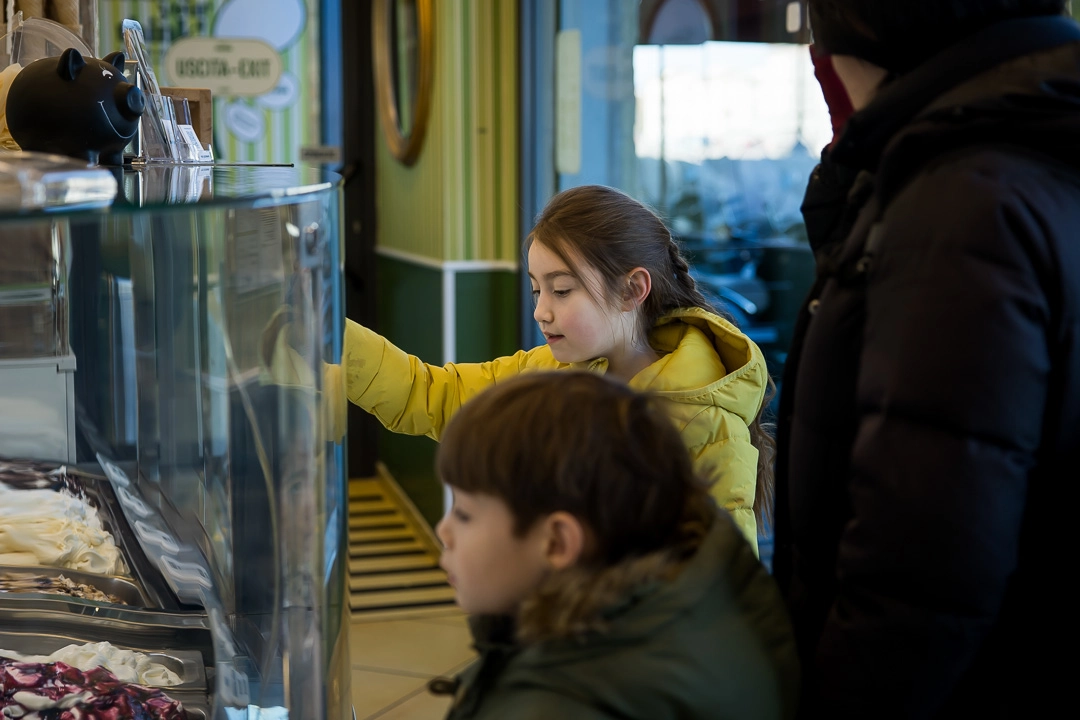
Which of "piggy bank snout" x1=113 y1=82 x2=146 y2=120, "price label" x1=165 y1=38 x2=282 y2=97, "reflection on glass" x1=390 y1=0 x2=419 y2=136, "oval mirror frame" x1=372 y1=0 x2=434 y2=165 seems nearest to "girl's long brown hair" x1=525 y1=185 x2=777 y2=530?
"piggy bank snout" x1=113 y1=82 x2=146 y2=120

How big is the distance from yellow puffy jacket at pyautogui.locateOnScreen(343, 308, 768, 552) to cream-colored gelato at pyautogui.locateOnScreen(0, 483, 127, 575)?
394mm

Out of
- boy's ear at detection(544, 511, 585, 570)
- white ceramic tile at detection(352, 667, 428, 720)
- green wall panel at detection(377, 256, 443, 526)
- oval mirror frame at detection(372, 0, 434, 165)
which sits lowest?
white ceramic tile at detection(352, 667, 428, 720)

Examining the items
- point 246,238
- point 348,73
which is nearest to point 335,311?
point 246,238

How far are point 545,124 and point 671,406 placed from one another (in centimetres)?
237

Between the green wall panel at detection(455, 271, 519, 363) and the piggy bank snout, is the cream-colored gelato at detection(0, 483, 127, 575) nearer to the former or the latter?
the piggy bank snout

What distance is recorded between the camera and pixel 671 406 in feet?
4.96

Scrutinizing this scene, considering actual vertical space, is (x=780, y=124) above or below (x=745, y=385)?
above

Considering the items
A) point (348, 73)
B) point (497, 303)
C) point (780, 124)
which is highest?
point (348, 73)

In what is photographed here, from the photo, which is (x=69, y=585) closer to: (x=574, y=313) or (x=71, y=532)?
(x=71, y=532)

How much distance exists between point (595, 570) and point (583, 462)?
0.08 m

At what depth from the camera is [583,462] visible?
87 cm

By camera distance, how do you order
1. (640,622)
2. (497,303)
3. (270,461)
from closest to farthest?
(640,622) < (270,461) < (497,303)

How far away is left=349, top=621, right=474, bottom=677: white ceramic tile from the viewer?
311 cm

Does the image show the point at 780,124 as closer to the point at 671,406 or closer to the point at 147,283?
the point at 671,406
